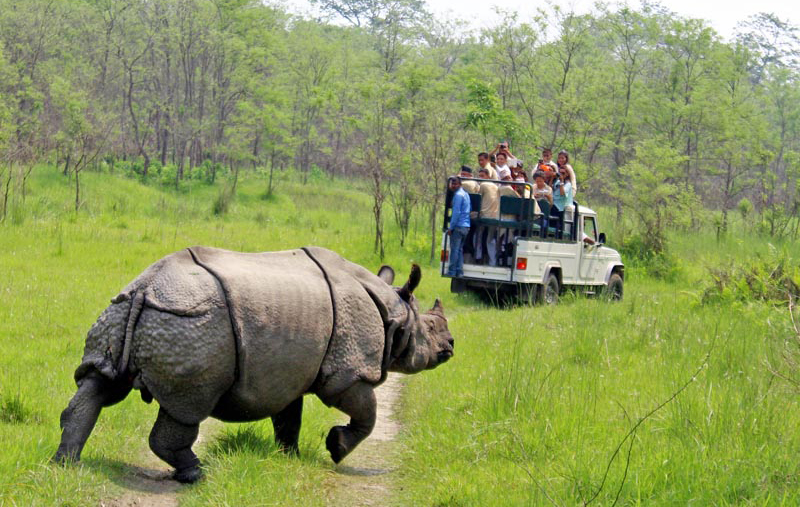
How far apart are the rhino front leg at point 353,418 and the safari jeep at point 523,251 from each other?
8.27m

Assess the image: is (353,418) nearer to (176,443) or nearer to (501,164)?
(176,443)

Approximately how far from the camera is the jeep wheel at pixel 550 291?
1487 centimetres

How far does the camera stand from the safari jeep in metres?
14.2

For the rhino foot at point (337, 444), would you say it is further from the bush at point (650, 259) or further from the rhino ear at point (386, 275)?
the bush at point (650, 259)

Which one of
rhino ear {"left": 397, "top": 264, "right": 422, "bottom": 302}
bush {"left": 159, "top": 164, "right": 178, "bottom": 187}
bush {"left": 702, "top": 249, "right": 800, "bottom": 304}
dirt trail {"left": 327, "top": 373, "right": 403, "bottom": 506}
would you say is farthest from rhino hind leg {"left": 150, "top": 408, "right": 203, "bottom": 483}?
bush {"left": 159, "top": 164, "right": 178, "bottom": 187}

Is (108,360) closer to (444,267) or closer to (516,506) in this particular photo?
Result: (516,506)

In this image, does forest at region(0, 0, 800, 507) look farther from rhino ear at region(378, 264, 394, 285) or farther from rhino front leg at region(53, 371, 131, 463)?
rhino ear at region(378, 264, 394, 285)

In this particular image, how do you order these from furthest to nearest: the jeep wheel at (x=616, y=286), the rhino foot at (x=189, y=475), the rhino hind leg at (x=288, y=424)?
the jeep wheel at (x=616, y=286) → the rhino hind leg at (x=288, y=424) → the rhino foot at (x=189, y=475)

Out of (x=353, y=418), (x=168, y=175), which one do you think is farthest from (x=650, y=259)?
(x=168, y=175)

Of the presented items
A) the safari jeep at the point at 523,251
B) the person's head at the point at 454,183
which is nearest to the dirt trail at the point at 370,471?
the safari jeep at the point at 523,251

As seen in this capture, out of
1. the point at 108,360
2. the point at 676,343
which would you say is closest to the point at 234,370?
the point at 108,360

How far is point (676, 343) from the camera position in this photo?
29.7 ft

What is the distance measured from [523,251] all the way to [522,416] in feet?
25.7

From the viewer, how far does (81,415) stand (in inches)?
193
